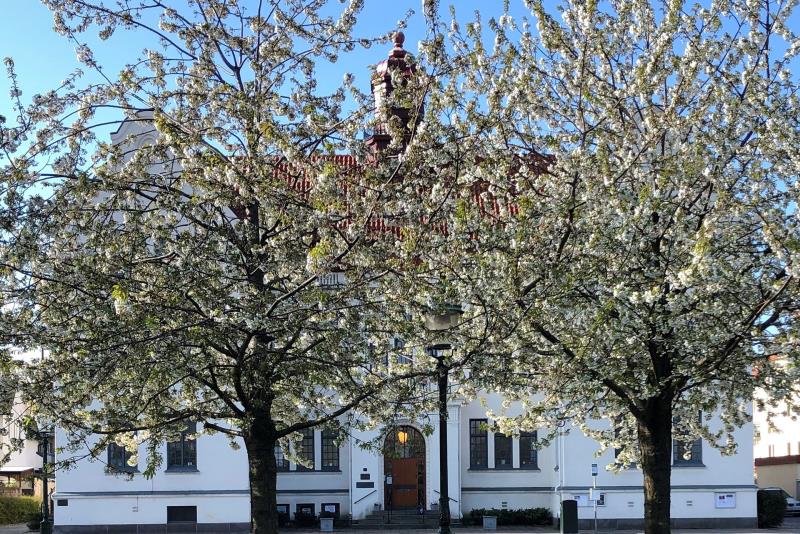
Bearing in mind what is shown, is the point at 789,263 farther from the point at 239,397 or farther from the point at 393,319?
the point at 239,397

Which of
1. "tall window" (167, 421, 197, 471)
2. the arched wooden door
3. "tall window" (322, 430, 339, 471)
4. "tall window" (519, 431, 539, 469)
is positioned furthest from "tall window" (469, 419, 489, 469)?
"tall window" (167, 421, 197, 471)

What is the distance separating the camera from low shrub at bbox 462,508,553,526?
114 ft

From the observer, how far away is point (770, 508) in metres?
34.8

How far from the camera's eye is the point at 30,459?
6406cm

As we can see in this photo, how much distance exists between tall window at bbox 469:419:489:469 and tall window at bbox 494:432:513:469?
0.34 metres

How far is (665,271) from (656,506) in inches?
164

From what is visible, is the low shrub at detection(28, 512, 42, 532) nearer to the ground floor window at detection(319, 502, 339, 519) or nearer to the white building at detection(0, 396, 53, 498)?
the white building at detection(0, 396, 53, 498)

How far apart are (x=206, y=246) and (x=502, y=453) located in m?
25.6

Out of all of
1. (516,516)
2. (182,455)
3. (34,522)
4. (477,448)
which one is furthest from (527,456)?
(34,522)

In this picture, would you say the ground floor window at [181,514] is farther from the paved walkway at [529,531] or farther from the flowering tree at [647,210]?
the flowering tree at [647,210]

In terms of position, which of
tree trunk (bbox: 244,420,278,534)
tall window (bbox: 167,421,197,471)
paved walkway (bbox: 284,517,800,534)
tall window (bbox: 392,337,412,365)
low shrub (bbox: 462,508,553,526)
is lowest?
paved walkway (bbox: 284,517,800,534)

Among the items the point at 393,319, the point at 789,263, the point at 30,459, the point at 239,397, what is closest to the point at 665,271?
the point at 789,263

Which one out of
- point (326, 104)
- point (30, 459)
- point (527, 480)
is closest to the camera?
point (326, 104)

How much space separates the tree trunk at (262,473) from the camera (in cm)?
1362
